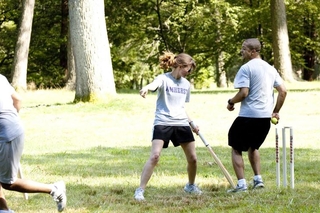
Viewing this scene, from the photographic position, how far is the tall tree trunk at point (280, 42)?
27.1 metres

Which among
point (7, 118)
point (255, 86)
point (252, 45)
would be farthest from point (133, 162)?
point (7, 118)

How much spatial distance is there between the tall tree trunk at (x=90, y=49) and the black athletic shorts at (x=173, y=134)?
40.1 ft

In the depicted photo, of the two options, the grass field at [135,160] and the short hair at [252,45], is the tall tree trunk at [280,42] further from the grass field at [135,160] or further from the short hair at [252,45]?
the short hair at [252,45]

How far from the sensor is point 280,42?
2738 centimetres

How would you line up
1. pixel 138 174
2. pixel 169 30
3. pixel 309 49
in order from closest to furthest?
pixel 138 174 < pixel 309 49 < pixel 169 30

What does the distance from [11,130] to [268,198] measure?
306 centimetres

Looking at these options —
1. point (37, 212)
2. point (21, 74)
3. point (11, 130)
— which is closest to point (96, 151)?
point (37, 212)

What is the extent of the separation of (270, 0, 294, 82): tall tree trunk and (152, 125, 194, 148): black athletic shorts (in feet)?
64.3

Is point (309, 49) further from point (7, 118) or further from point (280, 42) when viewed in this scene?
point (7, 118)

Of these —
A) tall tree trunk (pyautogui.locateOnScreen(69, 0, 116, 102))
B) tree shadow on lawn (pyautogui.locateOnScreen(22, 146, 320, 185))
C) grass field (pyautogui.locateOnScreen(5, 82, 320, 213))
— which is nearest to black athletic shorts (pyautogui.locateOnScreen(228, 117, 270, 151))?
grass field (pyautogui.locateOnScreen(5, 82, 320, 213))

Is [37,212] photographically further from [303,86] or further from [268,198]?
[303,86]

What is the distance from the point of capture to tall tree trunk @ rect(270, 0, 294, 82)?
88.9 feet

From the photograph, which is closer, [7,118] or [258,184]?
[7,118]

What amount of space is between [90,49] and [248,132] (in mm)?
12380
